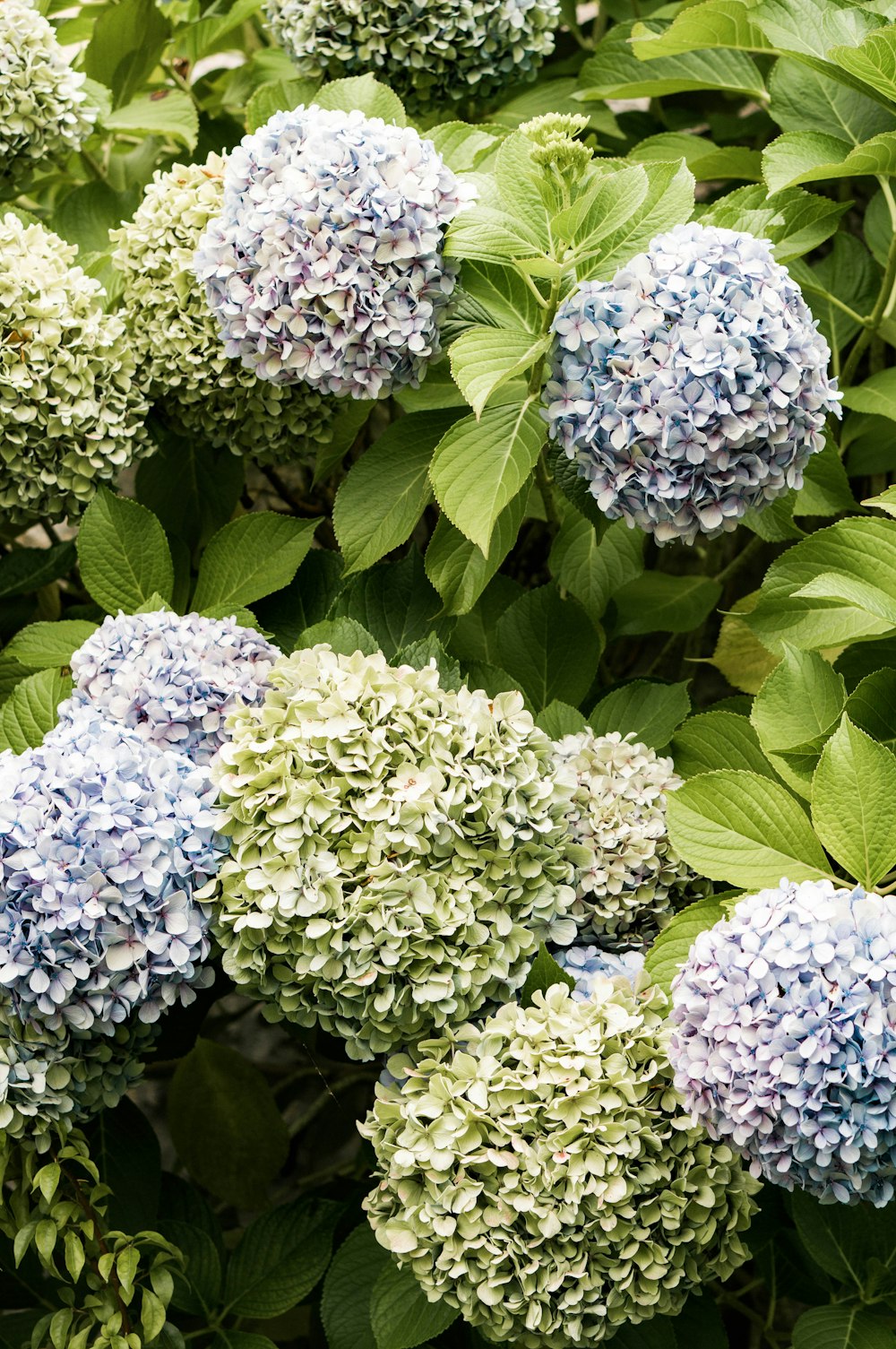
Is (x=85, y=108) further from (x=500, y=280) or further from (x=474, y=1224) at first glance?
(x=474, y=1224)

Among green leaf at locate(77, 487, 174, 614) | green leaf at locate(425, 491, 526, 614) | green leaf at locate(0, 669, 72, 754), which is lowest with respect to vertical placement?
green leaf at locate(0, 669, 72, 754)

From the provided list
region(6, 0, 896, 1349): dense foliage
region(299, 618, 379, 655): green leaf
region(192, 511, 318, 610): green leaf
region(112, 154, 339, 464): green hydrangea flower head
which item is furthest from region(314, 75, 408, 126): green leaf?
region(299, 618, 379, 655): green leaf

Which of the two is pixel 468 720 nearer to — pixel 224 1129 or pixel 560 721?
pixel 560 721

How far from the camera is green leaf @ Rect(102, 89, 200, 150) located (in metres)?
1.63

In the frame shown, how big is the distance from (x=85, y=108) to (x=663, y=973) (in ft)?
3.81

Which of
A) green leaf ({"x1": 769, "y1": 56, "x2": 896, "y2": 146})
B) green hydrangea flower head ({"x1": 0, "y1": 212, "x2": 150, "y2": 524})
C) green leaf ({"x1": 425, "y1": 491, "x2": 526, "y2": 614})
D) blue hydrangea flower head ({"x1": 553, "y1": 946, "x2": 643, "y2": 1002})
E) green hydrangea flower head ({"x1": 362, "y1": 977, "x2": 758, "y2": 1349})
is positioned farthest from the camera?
green leaf ({"x1": 769, "y1": 56, "x2": 896, "y2": 146})

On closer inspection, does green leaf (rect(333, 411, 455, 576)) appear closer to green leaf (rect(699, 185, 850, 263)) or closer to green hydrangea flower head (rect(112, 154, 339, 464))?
green hydrangea flower head (rect(112, 154, 339, 464))

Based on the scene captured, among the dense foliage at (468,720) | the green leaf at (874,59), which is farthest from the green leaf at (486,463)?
the green leaf at (874,59)

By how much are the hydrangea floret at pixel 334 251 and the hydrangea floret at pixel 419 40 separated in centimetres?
33

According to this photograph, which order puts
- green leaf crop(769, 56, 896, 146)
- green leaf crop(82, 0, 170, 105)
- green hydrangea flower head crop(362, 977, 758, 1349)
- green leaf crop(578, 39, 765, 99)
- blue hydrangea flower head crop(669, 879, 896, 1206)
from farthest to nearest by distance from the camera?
green leaf crop(82, 0, 170, 105), green leaf crop(578, 39, 765, 99), green leaf crop(769, 56, 896, 146), green hydrangea flower head crop(362, 977, 758, 1349), blue hydrangea flower head crop(669, 879, 896, 1206)

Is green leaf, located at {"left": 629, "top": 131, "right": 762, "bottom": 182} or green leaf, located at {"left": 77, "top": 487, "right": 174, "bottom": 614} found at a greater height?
green leaf, located at {"left": 629, "top": 131, "right": 762, "bottom": 182}

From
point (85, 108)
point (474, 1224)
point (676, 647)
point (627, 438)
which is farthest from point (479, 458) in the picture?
point (676, 647)

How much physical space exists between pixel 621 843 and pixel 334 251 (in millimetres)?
554

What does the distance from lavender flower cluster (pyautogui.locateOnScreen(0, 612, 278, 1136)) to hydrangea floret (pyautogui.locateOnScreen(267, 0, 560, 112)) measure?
0.79 m
